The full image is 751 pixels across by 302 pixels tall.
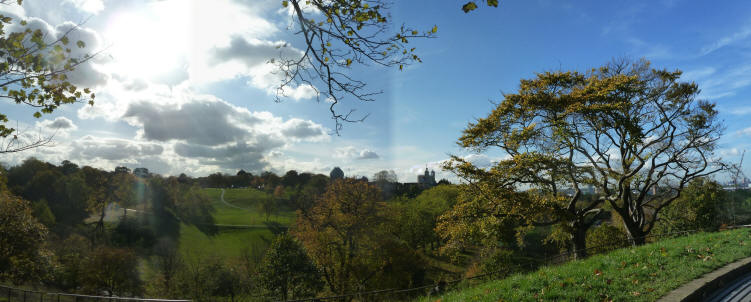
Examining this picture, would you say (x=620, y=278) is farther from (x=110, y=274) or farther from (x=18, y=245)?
(x=110, y=274)

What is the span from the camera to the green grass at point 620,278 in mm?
5742

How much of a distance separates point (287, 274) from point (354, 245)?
17.6ft

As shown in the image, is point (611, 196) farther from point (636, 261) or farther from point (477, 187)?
point (636, 261)

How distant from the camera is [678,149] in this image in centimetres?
1672

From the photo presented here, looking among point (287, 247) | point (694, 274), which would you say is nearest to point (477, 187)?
point (694, 274)

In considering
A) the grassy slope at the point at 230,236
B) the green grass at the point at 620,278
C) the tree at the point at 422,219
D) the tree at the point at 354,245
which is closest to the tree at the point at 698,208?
the tree at the point at 422,219

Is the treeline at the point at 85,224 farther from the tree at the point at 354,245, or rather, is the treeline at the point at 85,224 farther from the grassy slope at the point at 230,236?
the tree at the point at 354,245

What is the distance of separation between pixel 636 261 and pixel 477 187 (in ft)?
23.4

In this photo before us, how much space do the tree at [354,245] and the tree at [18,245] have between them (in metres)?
16.1

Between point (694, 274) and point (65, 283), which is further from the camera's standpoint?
point (65, 283)

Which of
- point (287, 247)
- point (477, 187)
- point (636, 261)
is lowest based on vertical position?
point (287, 247)

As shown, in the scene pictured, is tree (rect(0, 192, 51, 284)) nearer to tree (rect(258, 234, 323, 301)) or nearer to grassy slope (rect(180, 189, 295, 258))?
tree (rect(258, 234, 323, 301))

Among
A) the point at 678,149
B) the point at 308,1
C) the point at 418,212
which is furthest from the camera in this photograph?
the point at 418,212

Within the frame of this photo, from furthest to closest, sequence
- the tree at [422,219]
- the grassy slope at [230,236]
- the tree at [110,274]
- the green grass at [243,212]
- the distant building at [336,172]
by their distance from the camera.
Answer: the distant building at [336,172], the green grass at [243,212], the grassy slope at [230,236], the tree at [422,219], the tree at [110,274]
